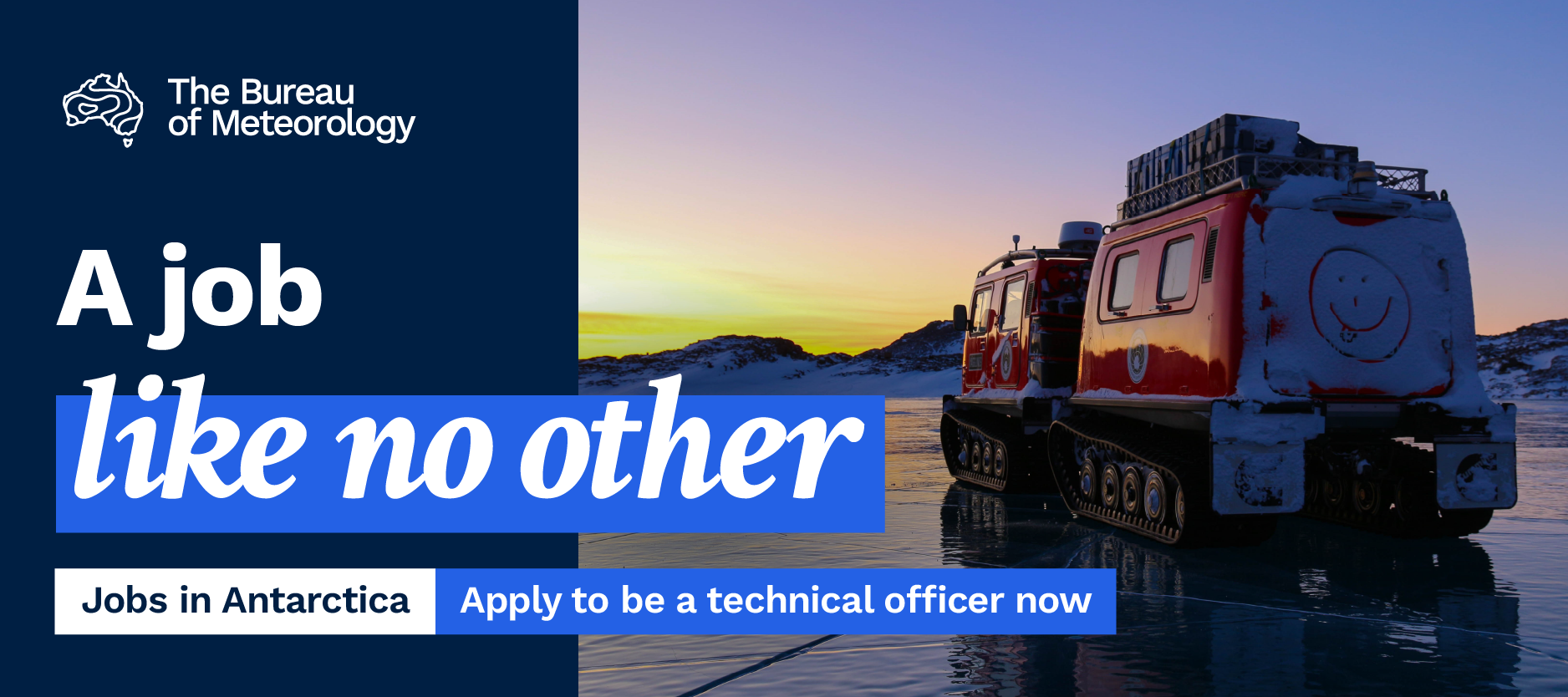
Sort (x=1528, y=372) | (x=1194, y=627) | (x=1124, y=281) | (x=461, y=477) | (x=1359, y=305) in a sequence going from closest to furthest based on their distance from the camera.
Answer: (x=1194, y=627) → (x=461, y=477) → (x=1359, y=305) → (x=1124, y=281) → (x=1528, y=372)

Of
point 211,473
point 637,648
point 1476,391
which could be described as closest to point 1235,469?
point 1476,391

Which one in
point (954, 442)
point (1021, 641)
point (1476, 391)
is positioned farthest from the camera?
point (954, 442)

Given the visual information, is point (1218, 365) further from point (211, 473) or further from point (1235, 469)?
point (211, 473)

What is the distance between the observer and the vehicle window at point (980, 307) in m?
14.7

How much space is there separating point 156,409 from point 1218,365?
7.56m

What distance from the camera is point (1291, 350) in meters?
8.37

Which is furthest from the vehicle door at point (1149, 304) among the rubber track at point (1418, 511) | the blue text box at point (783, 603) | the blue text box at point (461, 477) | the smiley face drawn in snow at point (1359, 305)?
the blue text box at point (783, 603)

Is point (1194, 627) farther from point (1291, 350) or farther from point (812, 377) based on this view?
point (812, 377)

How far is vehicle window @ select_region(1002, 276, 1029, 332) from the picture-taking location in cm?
1337

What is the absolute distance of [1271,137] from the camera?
898 centimetres

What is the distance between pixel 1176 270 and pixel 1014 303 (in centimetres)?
436

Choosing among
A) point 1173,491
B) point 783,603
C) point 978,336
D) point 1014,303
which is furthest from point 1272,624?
point 978,336

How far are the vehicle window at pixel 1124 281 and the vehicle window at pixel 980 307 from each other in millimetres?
3949

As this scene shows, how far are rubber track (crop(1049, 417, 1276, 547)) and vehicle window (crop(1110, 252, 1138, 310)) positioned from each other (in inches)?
50.5
